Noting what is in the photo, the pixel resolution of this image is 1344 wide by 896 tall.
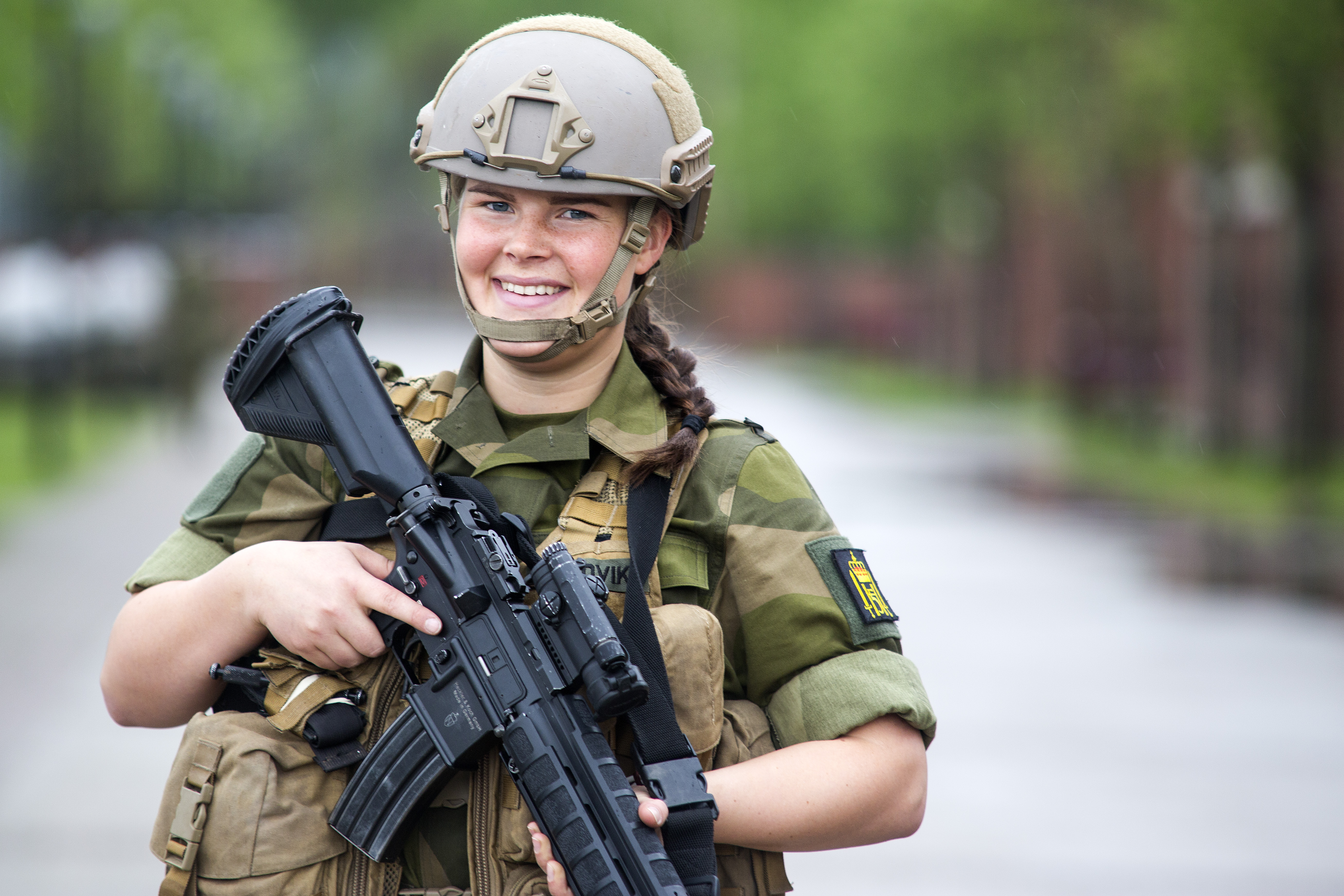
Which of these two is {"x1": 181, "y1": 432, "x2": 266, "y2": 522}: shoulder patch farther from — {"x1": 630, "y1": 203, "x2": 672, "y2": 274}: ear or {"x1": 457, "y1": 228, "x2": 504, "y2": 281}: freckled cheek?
{"x1": 630, "y1": 203, "x2": 672, "y2": 274}: ear

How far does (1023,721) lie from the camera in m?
7.17

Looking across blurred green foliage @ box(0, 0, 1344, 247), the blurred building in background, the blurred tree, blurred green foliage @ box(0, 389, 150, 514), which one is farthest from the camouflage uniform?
the blurred tree

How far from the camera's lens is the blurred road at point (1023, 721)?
17.5 feet

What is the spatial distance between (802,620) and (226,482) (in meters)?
0.88

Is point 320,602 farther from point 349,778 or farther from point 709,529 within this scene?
point 709,529

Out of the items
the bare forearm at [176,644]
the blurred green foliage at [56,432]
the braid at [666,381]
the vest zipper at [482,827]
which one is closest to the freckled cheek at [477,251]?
the braid at [666,381]

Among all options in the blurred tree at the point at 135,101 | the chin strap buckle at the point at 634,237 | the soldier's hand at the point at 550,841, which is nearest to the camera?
the soldier's hand at the point at 550,841

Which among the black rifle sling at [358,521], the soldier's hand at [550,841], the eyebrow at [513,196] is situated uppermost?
the eyebrow at [513,196]

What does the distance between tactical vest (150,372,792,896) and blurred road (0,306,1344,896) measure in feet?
1.34

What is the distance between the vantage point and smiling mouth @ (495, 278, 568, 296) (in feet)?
7.35

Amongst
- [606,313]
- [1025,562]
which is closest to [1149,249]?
[1025,562]

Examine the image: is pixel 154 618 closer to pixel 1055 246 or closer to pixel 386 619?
pixel 386 619

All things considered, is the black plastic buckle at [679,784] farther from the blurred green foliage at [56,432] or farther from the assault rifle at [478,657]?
the blurred green foliage at [56,432]

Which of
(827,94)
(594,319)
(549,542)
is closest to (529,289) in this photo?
(594,319)
